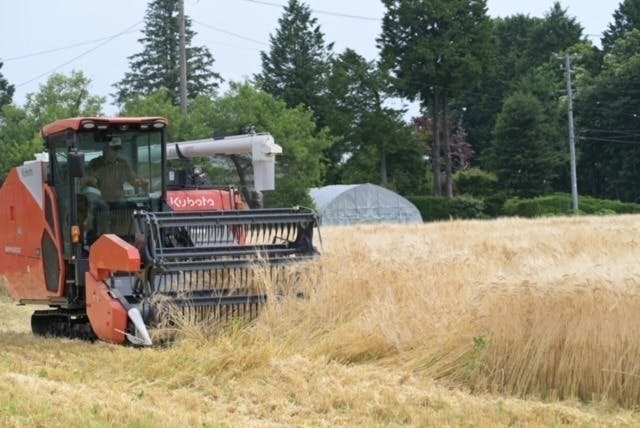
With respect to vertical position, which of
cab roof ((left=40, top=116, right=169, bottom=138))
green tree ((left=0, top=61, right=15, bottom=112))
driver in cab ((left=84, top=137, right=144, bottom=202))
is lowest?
driver in cab ((left=84, top=137, right=144, bottom=202))

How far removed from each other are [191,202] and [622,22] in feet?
249

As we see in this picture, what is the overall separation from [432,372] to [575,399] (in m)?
Answer: 1.35

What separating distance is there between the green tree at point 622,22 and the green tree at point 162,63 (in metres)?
Result: 35.0

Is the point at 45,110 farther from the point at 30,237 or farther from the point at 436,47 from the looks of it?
the point at 436,47

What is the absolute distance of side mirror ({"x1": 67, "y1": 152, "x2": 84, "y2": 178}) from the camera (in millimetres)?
10891

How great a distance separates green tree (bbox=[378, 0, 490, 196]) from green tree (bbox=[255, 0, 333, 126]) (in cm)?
503

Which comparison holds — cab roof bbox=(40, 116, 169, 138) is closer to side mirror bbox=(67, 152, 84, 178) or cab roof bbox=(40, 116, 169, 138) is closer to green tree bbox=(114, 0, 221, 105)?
side mirror bbox=(67, 152, 84, 178)

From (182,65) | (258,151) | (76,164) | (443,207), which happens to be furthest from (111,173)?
(443,207)

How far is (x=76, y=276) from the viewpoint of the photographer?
37.1 feet

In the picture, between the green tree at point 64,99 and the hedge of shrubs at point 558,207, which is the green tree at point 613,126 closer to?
the hedge of shrubs at point 558,207

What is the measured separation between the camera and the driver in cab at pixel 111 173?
38.6 ft

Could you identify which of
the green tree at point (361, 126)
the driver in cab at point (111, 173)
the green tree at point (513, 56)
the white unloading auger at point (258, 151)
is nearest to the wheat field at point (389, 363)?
the driver in cab at point (111, 173)

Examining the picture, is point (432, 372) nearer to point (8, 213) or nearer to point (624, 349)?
point (624, 349)

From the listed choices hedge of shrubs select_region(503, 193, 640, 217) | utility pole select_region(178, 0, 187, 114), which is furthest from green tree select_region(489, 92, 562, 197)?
utility pole select_region(178, 0, 187, 114)
